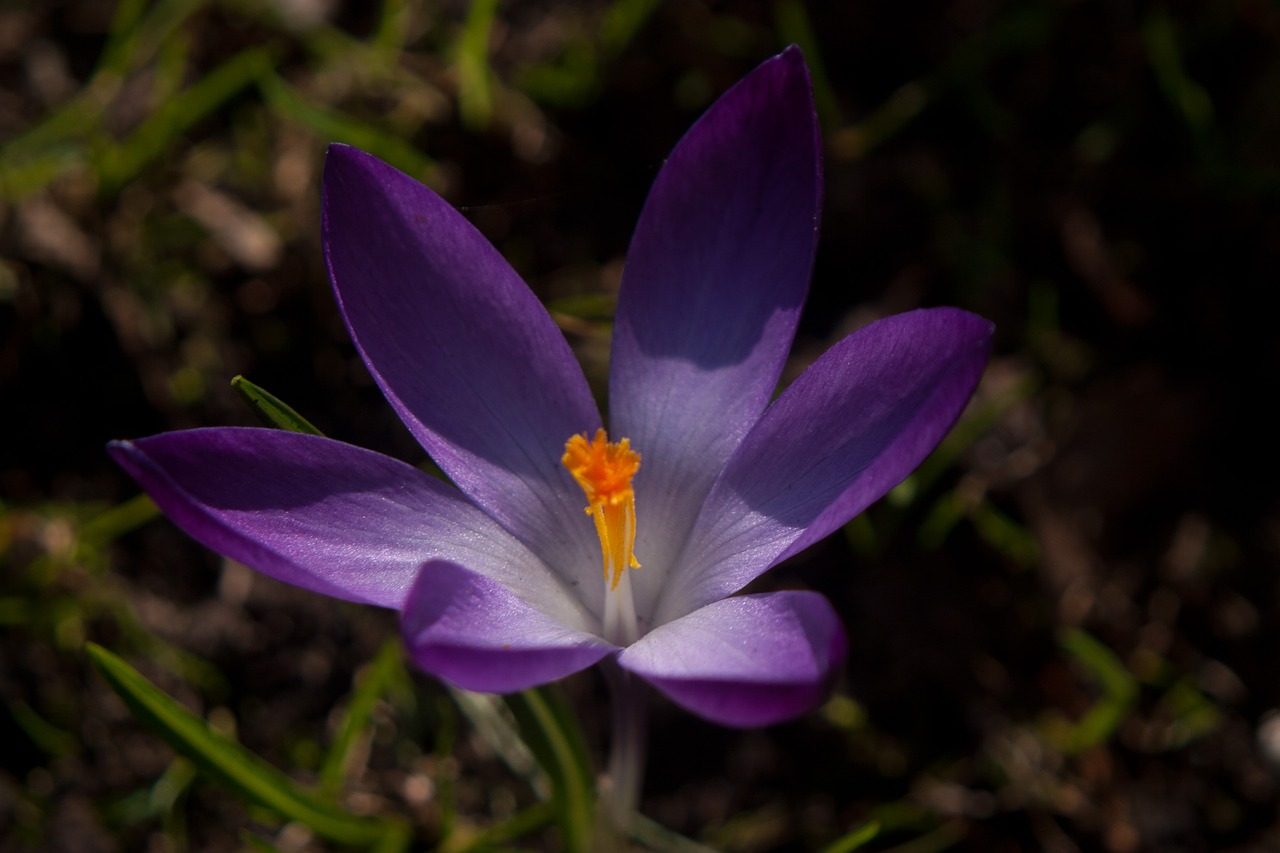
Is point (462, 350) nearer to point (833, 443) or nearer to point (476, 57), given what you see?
point (833, 443)

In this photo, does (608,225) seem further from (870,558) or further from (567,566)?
(567,566)

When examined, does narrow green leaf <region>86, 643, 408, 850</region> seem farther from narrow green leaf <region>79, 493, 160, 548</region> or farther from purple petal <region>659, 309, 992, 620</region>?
narrow green leaf <region>79, 493, 160, 548</region>

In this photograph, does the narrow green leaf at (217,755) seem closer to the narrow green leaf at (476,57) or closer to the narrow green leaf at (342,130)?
the narrow green leaf at (342,130)

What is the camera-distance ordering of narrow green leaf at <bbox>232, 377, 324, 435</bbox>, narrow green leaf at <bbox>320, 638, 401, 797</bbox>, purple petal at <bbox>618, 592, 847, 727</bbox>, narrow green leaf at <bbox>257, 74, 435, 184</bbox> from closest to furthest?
purple petal at <bbox>618, 592, 847, 727</bbox> → narrow green leaf at <bbox>232, 377, 324, 435</bbox> → narrow green leaf at <bbox>320, 638, 401, 797</bbox> → narrow green leaf at <bbox>257, 74, 435, 184</bbox>

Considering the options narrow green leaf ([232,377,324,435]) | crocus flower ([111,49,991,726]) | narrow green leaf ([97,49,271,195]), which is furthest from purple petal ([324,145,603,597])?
narrow green leaf ([97,49,271,195])

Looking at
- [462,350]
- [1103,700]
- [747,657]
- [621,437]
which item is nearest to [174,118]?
[462,350]

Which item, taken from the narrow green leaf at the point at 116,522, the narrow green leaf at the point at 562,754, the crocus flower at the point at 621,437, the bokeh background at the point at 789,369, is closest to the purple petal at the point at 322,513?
the crocus flower at the point at 621,437

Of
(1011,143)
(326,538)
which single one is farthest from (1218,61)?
(326,538)
